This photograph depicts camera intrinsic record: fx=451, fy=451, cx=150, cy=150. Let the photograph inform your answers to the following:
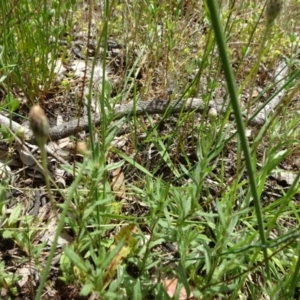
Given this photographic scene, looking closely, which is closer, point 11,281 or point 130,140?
point 11,281

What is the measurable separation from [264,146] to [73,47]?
1.02m

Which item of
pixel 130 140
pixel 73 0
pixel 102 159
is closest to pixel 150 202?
pixel 102 159

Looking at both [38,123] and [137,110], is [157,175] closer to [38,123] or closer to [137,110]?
[137,110]

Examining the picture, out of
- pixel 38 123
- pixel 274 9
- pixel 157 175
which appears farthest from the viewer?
pixel 157 175

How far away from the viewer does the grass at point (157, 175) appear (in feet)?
3.27

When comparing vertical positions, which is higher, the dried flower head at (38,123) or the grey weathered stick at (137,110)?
the grey weathered stick at (137,110)

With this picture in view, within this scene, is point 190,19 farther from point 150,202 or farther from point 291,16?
point 150,202

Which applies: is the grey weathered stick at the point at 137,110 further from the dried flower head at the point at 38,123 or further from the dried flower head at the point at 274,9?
the dried flower head at the point at 38,123

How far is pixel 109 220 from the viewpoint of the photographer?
→ 4.17 feet

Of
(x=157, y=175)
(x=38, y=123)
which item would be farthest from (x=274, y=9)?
(x=157, y=175)

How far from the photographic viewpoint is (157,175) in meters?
1.56

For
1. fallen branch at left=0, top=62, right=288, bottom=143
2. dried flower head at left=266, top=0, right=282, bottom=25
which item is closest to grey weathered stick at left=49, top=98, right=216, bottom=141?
fallen branch at left=0, top=62, right=288, bottom=143

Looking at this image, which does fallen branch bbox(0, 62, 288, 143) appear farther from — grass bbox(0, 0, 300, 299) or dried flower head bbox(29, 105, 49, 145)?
dried flower head bbox(29, 105, 49, 145)

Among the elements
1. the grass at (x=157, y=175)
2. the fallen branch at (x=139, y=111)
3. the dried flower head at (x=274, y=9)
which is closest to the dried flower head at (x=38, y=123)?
the grass at (x=157, y=175)
